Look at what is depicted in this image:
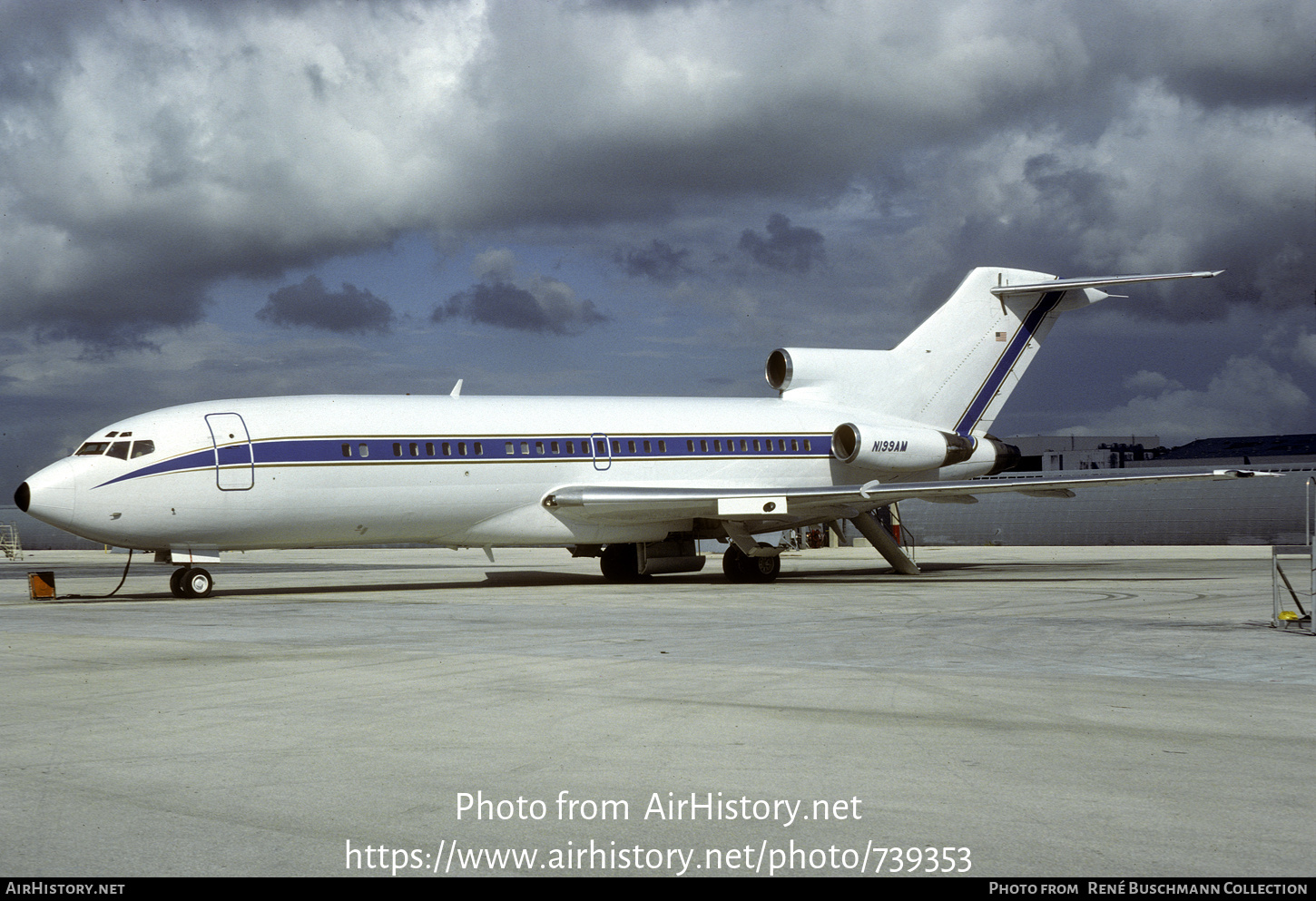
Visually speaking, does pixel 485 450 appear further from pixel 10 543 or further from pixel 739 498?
pixel 10 543

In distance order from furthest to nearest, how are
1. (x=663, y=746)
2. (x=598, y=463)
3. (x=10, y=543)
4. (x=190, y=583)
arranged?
(x=10, y=543), (x=598, y=463), (x=190, y=583), (x=663, y=746)

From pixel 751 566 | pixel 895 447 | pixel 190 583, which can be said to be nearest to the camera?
pixel 190 583

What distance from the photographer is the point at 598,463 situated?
2919 cm

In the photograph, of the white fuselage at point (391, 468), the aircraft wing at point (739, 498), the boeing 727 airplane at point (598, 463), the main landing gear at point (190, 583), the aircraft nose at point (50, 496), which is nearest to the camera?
the aircraft nose at point (50, 496)

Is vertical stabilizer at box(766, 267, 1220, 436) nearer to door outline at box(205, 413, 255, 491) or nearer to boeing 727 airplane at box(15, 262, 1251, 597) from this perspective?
boeing 727 airplane at box(15, 262, 1251, 597)

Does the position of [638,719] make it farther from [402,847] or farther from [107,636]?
[107,636]

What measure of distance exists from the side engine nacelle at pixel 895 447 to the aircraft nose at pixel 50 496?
18357mm

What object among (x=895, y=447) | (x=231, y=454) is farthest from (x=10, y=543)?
(x=895, y=447)

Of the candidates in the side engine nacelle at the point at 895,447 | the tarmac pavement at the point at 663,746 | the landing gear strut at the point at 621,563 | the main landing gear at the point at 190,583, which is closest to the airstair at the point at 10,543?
the main landing gear at the point at 190,583

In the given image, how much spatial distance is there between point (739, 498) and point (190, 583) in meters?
12.1

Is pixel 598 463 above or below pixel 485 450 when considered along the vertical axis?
below

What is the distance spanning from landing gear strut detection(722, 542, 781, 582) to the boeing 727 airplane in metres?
0.06

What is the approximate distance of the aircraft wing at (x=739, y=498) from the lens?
2786cm

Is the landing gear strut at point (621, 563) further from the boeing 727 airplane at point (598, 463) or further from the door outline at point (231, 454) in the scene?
the door outline at point (231, 454)
